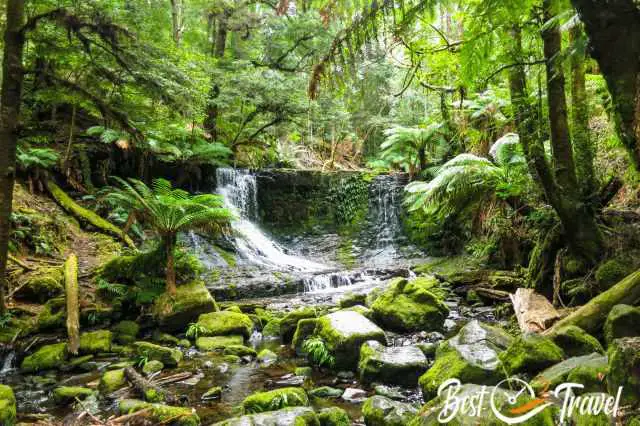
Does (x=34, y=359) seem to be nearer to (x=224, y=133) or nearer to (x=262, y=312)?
(x=262, y=312)

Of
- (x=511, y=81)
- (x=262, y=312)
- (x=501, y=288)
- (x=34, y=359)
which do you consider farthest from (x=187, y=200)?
(x=501, y=288)

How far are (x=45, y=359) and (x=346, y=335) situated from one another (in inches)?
132

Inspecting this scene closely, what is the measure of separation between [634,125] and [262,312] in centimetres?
611

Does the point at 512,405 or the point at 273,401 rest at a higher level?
the point at 512,405

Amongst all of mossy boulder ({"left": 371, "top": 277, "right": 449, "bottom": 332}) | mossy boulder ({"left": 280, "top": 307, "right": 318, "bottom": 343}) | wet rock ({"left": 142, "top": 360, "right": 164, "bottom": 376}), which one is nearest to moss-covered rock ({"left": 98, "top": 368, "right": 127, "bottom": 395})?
wet rock ({"left": 142, "top": 360, "right": 164, "bottom": 376})

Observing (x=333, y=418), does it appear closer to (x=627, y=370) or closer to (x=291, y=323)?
(x=627, y=370)

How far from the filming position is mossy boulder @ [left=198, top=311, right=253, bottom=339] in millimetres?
6082

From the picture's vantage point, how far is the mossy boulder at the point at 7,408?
324 cm

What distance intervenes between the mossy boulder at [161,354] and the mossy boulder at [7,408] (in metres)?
1.63

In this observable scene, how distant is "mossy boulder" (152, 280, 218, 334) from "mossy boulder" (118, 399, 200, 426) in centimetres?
275

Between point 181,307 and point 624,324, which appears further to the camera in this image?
point 181,307

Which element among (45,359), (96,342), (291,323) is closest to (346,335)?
(291,323)

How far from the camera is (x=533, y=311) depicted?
5.19 metres

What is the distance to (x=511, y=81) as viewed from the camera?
5469 millimetres
